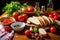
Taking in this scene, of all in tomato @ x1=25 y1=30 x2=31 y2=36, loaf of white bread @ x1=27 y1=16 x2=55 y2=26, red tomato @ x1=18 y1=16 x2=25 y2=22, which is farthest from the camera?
red tomato @ x1=18 y1=16 x2=25 y2=22

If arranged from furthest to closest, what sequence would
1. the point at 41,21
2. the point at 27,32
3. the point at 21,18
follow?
the point at 21,18 → the point at 41,21 → the point at 27,32

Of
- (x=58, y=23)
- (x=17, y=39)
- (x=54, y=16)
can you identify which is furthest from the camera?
(x=54, y=16)

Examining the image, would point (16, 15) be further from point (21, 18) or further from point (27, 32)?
point (27, 32)

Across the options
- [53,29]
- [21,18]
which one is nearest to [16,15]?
[21,18]

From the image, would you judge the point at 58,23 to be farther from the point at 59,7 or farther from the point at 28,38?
the point at 59,7

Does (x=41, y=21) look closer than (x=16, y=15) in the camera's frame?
Yes

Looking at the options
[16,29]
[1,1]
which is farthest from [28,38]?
[1,1]

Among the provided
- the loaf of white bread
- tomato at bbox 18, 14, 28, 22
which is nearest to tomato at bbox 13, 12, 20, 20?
tomato at bbox 18, 14, 28, 22

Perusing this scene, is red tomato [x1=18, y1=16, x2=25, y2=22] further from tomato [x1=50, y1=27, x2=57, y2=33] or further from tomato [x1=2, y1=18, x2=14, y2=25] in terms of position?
tomato [x1=50, y1=27, x2=57, y2=33]

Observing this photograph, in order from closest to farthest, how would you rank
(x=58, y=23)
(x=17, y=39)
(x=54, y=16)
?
(x=17, y=39)
(x=58, y=23)
(x=54, y=16)

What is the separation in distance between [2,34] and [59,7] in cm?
112

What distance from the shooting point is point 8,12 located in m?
1.78

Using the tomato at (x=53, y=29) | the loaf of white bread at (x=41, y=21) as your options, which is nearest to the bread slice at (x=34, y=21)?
the loaf of white bread at (x=41, y=21)

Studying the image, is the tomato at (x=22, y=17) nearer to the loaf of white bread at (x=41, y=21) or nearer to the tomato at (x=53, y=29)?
the loaf of white bread at (x=41, y=21)
